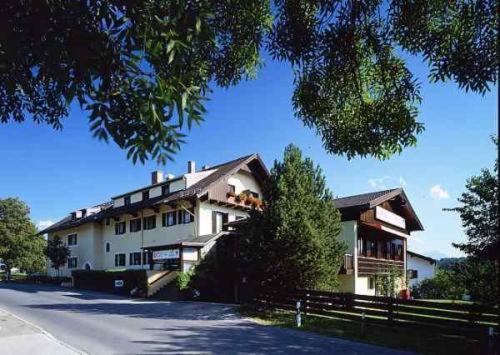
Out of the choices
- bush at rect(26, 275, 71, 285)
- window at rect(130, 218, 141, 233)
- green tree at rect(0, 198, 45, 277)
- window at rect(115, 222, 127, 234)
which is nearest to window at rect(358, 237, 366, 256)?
window at rect(130, 218, 141, 233)

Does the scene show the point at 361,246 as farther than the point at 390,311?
Yes

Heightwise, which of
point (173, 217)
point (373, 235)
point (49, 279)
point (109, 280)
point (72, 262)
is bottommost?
point (49, 279)

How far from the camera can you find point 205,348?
45.2 ft

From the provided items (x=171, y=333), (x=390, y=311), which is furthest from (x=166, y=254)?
(x=390, y=311)

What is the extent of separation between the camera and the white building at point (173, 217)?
34562 mm

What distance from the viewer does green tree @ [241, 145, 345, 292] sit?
2297 centimetres

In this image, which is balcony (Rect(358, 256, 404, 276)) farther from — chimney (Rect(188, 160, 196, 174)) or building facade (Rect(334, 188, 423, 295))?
chimney (Rect(188, 160, 196, 174))

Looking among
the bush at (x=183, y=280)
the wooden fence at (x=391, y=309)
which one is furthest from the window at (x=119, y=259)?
the wooden fence at (x=391, y=309)

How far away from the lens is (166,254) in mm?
33406

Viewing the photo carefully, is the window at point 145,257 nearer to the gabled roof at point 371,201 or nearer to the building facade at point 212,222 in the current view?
the building facade at point 212,222

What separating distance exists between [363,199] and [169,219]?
1547cm

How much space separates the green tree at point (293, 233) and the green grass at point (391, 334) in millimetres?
2580

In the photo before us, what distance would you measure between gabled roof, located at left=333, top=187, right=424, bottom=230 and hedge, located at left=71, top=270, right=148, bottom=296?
14.5 m

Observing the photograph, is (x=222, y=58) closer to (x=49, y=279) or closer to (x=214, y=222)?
(x=214, y=222)
